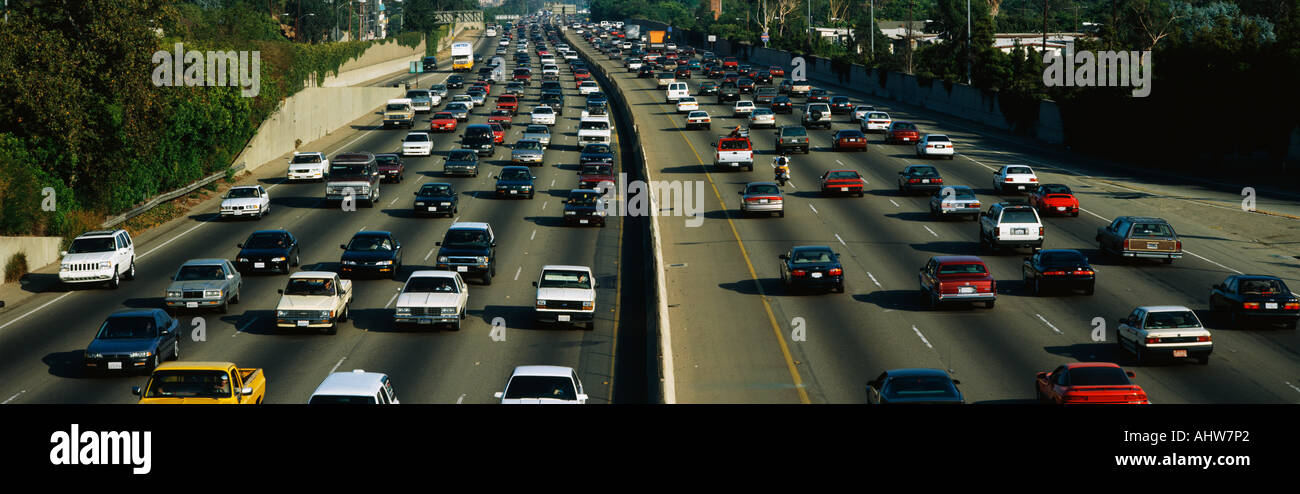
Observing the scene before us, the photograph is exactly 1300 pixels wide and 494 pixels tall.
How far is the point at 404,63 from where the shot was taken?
169m

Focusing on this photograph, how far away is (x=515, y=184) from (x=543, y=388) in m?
34.8

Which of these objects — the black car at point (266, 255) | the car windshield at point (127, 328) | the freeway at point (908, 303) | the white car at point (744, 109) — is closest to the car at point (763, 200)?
the freeway at point (908, 303)

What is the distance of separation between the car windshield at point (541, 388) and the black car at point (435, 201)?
29844mm

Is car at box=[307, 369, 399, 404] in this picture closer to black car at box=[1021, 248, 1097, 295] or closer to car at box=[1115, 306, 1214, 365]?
car at box=[1115, 306, 1214, 365]

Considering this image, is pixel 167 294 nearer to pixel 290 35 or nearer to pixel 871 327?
pixel 871 327

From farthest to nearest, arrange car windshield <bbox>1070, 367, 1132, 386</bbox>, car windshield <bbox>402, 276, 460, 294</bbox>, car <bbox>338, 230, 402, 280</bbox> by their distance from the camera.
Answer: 1. car <bbox>338, 230, 402, 280</bbox>
2. car windshield <bbox>402, 276, 460, 294</bbox>
3. car windshield <bbox>1070, 367, 1132, 386</bbox>

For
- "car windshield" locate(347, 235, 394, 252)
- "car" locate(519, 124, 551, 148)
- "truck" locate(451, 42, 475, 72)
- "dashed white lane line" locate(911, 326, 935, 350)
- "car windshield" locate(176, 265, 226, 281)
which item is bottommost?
"dashed white lane line" locate(911, 326, 935, 350)

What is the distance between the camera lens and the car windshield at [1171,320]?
28.4 metres

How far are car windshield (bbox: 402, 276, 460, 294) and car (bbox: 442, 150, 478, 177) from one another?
30.8 m

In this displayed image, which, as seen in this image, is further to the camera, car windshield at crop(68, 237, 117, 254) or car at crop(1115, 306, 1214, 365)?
car windshield at crop(68, 237, 117, 254)

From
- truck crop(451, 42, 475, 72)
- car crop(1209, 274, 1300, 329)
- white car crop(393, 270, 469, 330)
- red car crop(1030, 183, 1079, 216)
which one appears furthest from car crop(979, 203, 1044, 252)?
truck crop(451, 42, 475, 72)

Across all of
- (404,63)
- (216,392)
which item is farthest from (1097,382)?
(404,63)

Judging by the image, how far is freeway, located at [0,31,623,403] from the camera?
27781 millimetres
